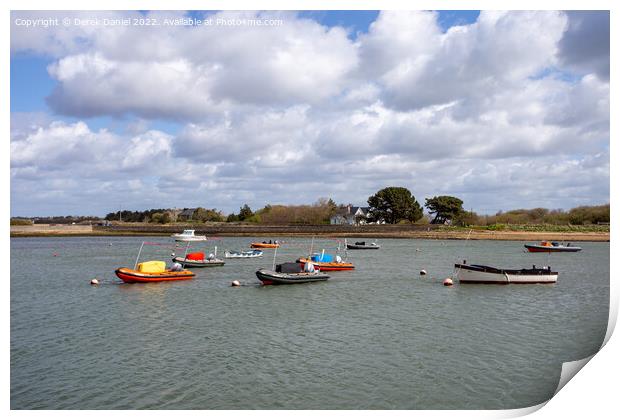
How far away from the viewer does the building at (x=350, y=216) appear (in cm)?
12219

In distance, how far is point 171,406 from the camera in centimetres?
1200

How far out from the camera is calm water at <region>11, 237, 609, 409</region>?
12.7 metres

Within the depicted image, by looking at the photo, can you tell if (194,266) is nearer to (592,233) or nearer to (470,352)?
(470,352)

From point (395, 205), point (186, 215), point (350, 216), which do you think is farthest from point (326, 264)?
point (186, 215)

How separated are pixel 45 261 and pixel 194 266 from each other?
1700 cm

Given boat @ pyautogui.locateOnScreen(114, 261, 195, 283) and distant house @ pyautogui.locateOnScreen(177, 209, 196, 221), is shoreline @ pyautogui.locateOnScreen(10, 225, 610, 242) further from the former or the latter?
boat @ pyautogui.locateOnScreen(114, 261, 195, 283)

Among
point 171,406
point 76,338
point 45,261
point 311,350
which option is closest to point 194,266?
point 45,261

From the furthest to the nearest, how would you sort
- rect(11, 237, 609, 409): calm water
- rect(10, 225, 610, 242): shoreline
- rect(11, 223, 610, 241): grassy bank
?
rect(10, 225, 610, 242): shoreline, rect(11, 223, 610, 241): grassy bank, rect(11, 237, 609, 409): calm water

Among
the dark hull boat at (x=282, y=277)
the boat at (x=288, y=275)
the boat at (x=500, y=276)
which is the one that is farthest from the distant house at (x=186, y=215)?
the boat at (x=500, y=276)

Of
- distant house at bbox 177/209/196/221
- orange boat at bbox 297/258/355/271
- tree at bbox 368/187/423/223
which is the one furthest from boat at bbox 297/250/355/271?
distant house at bbox 177/209/196/221

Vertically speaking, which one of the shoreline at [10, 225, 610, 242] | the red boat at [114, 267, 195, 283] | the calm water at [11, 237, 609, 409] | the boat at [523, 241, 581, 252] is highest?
the shoreline at [10, 225, 610, 242]

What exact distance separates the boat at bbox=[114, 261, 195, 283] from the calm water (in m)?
0.62
